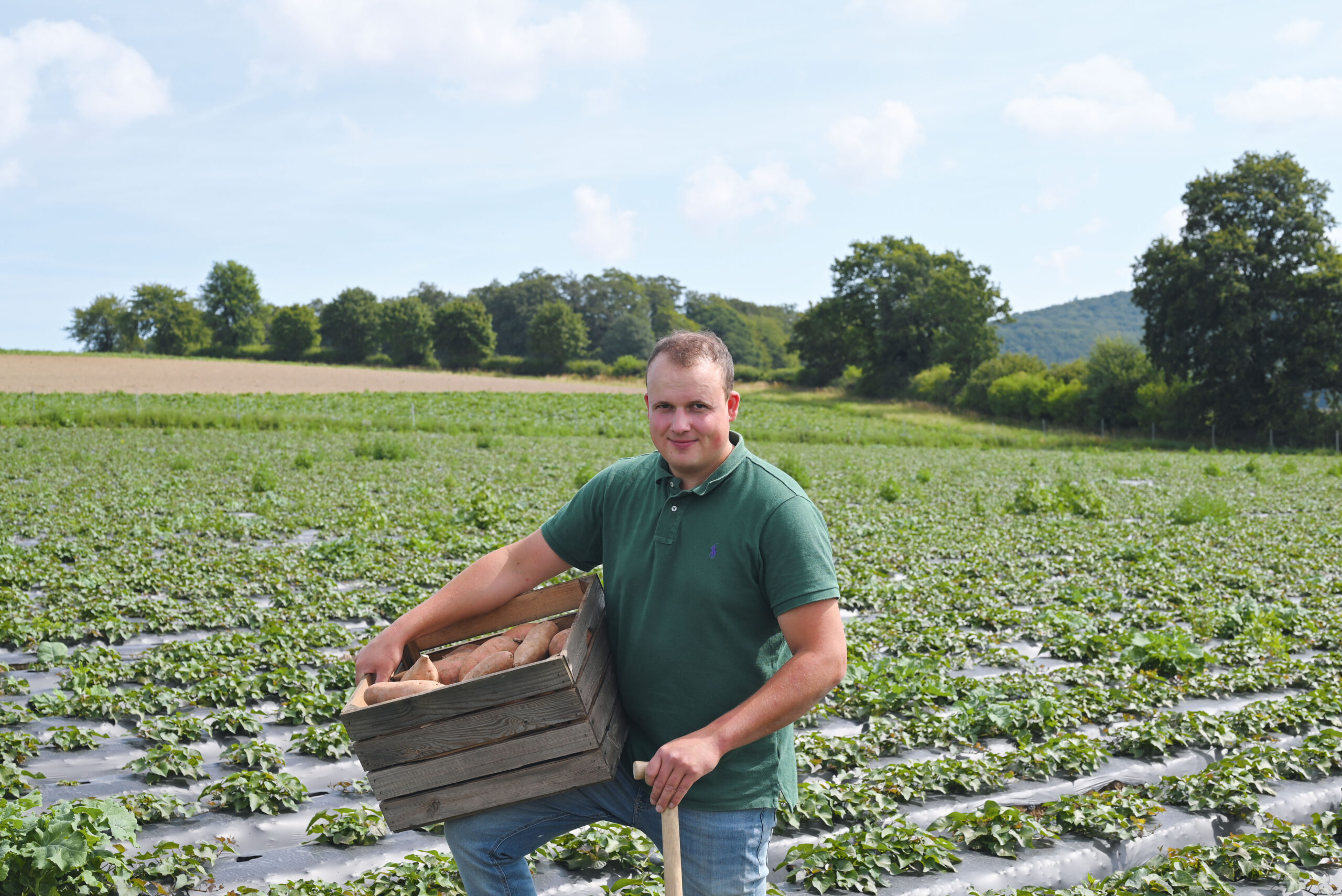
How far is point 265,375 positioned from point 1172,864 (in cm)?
6883

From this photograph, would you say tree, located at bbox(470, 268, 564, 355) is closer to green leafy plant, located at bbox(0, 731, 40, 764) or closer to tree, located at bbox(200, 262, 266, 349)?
tree, located at bbox(200, 262, 266, 349)

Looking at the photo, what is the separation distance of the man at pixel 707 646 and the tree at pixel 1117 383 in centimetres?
5801

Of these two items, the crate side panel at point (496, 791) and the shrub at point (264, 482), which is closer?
the crate side panel at point (496, 791)

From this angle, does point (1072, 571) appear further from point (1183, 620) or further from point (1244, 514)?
point (1244, 514)

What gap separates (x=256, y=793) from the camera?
15.4 ft

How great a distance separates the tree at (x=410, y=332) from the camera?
9781 cm

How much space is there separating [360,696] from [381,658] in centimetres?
21

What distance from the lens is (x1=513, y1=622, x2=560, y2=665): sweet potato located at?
3.03 metres

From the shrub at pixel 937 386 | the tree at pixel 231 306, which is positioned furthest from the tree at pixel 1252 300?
the tree at pixel 231 306

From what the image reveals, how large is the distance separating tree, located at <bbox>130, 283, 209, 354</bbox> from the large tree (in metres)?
65.6

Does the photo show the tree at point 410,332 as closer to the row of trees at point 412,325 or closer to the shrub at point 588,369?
the row of trees at point 412,325

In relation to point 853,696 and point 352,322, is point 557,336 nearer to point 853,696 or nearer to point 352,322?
point 352,322

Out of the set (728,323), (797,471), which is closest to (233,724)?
(797,471)

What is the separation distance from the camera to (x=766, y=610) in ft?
9.64
